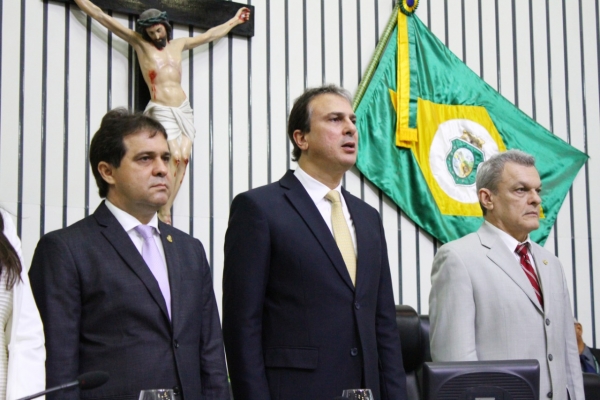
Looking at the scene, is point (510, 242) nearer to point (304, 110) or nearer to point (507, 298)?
point (507, 298)

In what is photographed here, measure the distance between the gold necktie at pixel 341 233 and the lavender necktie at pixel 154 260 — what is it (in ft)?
1.88

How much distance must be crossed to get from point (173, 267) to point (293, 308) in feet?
1.30

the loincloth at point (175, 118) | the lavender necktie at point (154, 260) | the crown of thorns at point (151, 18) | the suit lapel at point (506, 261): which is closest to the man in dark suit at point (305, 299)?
the lavender necktie at point (154, 260)

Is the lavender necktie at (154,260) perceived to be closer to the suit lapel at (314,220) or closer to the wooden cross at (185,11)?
the suit lapel at (314,220)

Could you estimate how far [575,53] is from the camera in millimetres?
6684

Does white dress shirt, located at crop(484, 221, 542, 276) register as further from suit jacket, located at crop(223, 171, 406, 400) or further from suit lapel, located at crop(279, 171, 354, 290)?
suit lapel, located at crop(279, 171, 354, 290)

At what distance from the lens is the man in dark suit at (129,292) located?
7.97 feet

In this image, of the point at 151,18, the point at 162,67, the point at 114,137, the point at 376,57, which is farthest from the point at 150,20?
the point at 114,137

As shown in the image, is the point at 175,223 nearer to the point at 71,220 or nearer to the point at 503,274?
the point at 71,220

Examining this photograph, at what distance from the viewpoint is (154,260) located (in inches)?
104

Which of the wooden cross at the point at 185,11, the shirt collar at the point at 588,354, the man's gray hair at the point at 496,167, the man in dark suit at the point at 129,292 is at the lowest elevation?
the shirt collar at the point at 588,354

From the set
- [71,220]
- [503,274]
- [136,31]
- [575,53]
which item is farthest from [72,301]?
[575,53]

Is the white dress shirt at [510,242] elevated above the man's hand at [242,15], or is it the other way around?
the man's hand at [242,15]

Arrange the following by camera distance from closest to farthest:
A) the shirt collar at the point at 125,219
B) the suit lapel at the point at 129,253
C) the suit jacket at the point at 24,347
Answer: the suit jacket at the point at 24,347 < the suit lapel at the point at 129,253 < the shirt collar at the point at 125,219
